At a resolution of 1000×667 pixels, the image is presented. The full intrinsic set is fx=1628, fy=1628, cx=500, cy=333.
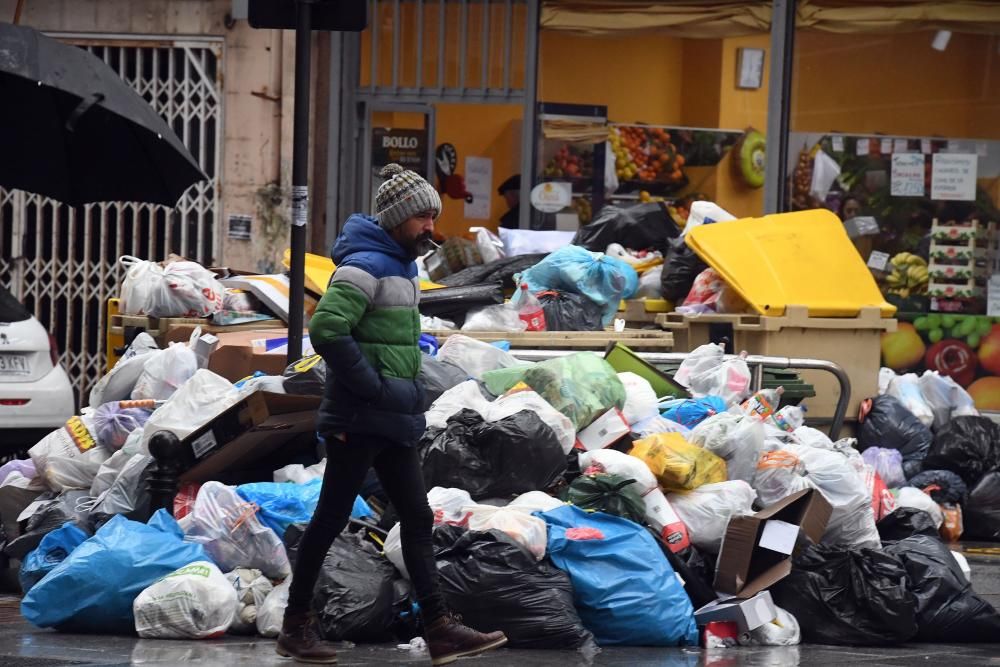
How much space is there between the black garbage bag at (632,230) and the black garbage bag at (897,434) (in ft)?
7.07

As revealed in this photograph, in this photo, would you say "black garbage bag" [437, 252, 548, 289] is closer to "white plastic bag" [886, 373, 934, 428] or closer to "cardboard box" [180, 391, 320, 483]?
"white plastic bag" [886, 373, 934, 428]

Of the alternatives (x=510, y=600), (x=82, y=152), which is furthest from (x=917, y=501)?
(x=82, y=152)

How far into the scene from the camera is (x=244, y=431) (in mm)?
6965

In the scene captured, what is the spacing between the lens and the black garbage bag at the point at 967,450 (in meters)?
9.52

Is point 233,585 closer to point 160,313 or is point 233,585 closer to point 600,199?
point 160,313

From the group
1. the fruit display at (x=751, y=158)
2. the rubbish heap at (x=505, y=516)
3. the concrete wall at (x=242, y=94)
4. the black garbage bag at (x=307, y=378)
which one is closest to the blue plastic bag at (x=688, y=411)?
the rubbish heap at (x=505, y=516)

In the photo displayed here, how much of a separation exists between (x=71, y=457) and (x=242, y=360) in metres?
1.10

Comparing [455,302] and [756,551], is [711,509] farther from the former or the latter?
[455,302]

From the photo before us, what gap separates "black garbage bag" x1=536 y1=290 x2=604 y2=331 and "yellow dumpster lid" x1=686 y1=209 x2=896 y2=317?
803 millimetres

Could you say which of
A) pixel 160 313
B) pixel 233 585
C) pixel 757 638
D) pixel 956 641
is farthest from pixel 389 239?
pixel 160 313

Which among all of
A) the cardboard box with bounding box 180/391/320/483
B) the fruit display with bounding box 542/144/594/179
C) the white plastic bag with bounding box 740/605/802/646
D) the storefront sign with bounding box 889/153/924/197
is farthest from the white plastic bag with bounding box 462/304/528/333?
the storefront sign with bounding box 889/153/924/197

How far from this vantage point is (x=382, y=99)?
13.8m

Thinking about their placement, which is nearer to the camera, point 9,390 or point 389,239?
A: point 389,239

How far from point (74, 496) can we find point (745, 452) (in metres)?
3.13
